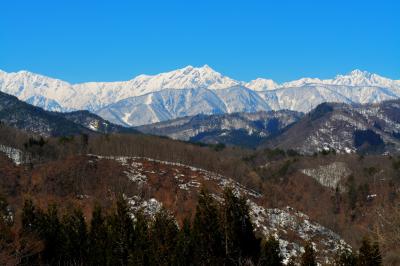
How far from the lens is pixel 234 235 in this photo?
51.4 metres

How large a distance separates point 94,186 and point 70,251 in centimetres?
8134

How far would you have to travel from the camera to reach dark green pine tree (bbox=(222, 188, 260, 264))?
51.3 metres

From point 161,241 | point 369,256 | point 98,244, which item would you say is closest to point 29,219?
point 98,244

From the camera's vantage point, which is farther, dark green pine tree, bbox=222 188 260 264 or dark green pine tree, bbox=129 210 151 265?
dark green pine tree, bbox=129 210 151 265

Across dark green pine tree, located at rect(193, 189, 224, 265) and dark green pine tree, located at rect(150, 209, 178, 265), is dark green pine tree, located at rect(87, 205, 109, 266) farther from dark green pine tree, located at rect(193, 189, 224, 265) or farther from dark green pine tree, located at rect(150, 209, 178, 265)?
→ dark green pine tree, located at rect(193, 189, 224, 265)

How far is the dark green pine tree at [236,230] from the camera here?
51.3 metres

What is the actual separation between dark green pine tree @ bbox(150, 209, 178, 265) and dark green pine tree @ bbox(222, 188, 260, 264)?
9.26 m

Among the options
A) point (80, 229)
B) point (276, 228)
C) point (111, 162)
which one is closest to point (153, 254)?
point (80, 229)

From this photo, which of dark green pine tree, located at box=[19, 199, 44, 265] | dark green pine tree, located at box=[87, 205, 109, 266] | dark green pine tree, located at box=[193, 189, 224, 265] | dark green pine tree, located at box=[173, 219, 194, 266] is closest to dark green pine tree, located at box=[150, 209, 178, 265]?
dark green pine tree, located at box=[173, 219, 194, 266]

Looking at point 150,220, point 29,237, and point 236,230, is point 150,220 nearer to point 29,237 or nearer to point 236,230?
point 29,237

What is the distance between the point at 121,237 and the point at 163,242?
300 inches

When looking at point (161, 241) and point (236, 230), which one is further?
point (161, 241)

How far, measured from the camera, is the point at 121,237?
217 ft

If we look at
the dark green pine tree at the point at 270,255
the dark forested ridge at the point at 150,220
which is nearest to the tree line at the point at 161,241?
the dark green pine tree at the point at 270,255
